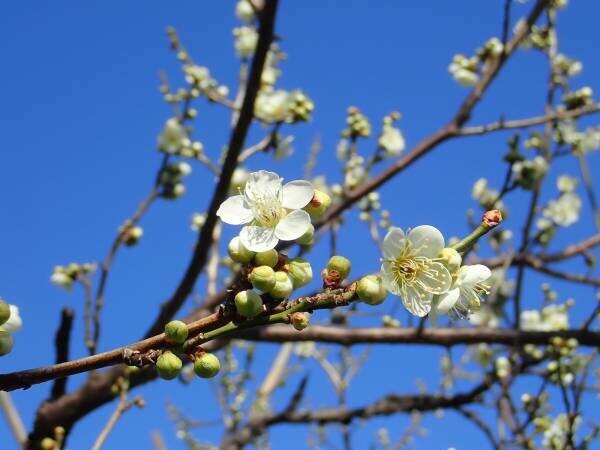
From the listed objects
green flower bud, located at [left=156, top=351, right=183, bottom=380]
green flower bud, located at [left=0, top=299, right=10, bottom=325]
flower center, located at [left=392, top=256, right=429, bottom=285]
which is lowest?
green flower bud, located at [left=156, top=351, right=183, bottom=380]

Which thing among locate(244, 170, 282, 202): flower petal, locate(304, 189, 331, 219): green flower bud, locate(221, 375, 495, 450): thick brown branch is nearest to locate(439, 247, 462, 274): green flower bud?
locate(304, 189, 331, 219): green flower bud

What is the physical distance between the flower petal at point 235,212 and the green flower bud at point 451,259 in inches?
14.3

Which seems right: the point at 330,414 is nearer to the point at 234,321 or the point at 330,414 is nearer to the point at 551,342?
the point at 551,342

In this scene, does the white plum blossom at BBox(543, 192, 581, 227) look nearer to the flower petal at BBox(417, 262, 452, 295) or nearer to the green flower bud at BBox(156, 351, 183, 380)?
the flower petal at BBox(417, 262, 452, 295)

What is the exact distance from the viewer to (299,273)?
45.7 inches

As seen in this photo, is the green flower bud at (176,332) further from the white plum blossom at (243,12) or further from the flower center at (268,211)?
the white plum blossom at (243,12)

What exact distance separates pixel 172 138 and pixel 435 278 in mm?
2918

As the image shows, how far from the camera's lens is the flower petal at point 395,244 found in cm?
130

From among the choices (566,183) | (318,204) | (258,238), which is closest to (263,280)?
(258,238)

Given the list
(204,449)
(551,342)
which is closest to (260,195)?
(551,342)

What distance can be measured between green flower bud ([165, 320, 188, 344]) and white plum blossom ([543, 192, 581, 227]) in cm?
424

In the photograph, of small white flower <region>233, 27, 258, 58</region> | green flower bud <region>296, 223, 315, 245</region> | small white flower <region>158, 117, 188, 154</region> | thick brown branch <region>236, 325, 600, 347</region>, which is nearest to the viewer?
green flower bud <region>296, 223, 315, 245</region>

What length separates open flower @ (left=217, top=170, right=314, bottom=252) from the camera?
1.23 meters

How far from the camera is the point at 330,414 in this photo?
168 inches
